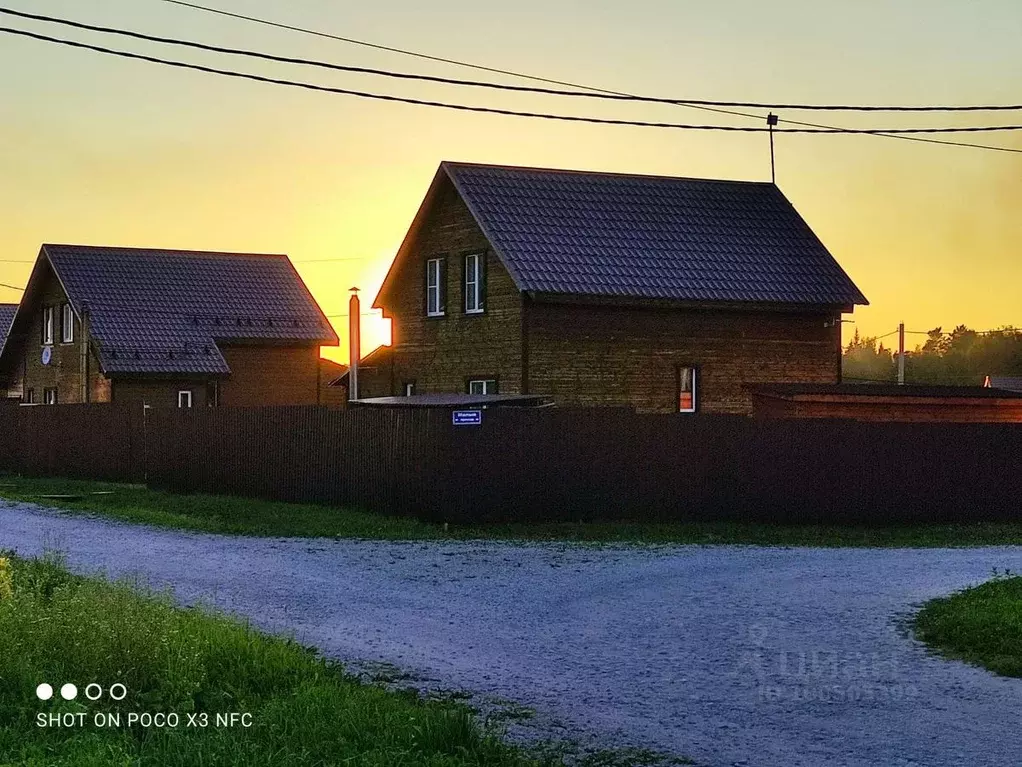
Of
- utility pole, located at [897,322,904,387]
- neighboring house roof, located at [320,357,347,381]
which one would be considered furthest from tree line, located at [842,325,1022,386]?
neighboring house roof, located at [320,357,347,381]

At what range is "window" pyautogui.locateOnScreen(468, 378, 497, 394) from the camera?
3262 cm

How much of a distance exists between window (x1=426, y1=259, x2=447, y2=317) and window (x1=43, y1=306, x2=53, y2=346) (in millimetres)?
19631

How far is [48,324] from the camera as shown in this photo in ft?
164

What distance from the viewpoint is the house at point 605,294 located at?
3164cm

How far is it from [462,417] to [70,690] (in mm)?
14101

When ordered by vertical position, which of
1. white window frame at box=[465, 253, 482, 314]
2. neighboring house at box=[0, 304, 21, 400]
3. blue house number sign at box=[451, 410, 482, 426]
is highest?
neighboring house at box=[0, 304, 21, 400]

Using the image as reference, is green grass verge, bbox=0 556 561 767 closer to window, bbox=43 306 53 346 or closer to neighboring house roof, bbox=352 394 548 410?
neighboring house roof, bbox=352 394 548 410

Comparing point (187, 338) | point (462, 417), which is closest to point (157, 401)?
point (187, 338)

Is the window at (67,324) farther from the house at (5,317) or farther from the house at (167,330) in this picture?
the house at (5,317)

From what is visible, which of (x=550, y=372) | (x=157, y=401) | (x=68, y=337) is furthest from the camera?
(x=68, y=337)

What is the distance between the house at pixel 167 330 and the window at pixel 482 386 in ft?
→ 47.1

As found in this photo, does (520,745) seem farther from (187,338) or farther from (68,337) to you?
(68,337)

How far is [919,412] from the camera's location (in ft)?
96.0

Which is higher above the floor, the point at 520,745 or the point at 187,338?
the point at 187,338
